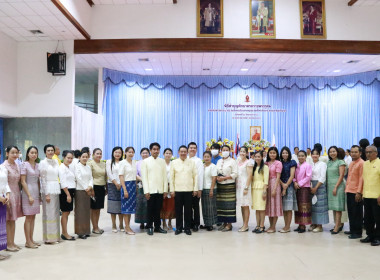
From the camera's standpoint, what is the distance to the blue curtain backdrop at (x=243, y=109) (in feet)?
45.4

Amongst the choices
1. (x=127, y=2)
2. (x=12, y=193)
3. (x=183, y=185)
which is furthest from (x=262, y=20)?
(x=12, y=193)

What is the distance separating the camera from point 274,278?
3.59m

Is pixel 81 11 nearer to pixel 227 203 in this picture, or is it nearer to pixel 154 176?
pixel 154 176

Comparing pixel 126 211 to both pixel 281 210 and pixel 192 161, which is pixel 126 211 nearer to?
pixel 192 161

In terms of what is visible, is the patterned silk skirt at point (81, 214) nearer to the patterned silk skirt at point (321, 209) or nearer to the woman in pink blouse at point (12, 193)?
the woman in pink blouse at point (12, 193)

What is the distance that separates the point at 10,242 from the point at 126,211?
66.7 inches

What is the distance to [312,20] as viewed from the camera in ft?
32.9

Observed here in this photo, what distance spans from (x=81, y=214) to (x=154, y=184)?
1.16m

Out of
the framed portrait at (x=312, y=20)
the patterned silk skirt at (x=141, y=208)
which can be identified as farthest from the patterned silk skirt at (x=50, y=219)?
the framed portrait at (x=312, y=20)

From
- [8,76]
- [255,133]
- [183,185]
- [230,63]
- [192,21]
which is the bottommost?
[183,185]

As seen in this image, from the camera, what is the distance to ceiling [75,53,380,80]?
1074cm

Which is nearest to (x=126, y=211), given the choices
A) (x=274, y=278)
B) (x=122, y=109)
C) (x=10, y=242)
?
(x=10, y=242)

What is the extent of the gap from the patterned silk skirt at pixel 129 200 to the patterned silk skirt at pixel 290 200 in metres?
2.37

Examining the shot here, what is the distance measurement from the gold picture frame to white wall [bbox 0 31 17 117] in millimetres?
A: 8129
